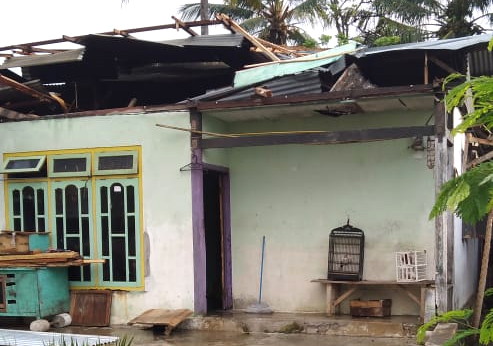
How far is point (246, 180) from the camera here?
34.1ft

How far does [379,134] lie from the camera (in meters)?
8.61

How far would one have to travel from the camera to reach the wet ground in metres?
8.34

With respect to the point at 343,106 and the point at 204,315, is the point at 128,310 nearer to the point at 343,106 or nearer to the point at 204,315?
the point at 204,315

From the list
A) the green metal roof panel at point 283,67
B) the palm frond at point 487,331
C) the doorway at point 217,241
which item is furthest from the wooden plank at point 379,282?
the palm frond at point 487,331

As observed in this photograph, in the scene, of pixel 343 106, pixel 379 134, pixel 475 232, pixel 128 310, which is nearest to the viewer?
pixel 379 134

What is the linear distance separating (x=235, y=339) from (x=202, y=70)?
4.80 metres

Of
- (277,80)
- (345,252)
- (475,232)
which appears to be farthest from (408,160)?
(475,232)

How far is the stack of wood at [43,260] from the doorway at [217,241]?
222cm

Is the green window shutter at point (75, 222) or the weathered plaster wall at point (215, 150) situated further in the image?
the green window shutter at point (75, 222)

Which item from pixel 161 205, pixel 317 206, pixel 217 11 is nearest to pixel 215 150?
pixel 161 205

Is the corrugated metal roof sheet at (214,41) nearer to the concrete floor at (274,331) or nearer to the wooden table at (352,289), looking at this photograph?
the wooden table at (352,289)

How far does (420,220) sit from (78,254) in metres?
5.04

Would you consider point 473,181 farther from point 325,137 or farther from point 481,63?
point 481,63

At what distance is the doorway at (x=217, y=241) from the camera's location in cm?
1036
